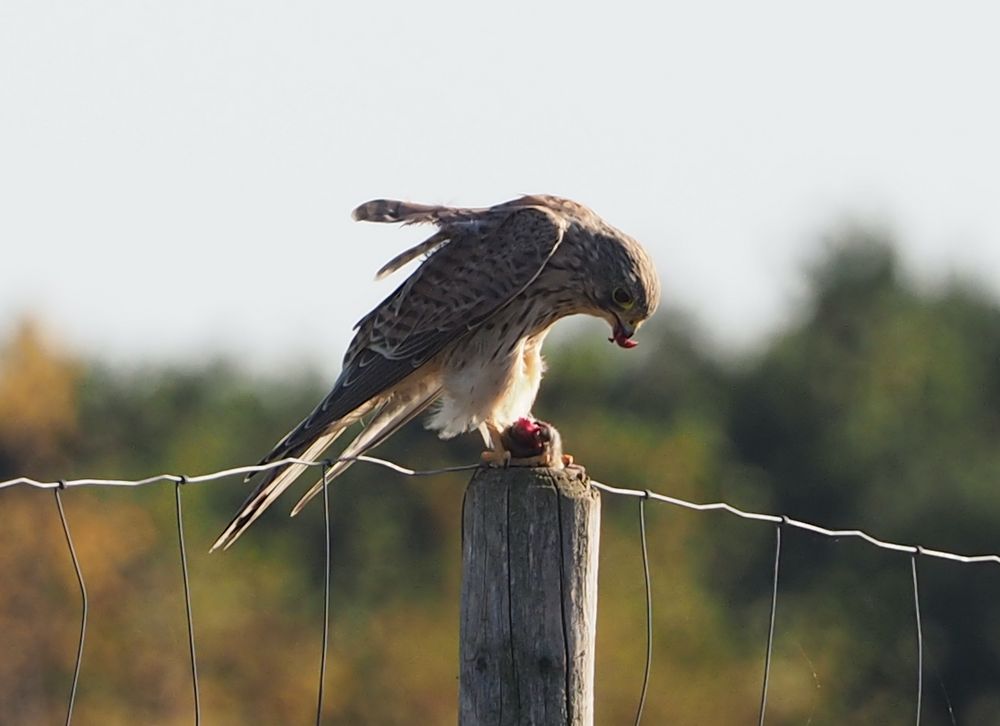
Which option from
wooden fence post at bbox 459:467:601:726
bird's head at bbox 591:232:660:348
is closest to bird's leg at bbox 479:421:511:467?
wooden fence post at bbox 459:467:601:726

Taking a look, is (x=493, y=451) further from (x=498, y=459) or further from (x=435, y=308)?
(x=435, y=308)

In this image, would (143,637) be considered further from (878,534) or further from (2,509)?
(878,534)

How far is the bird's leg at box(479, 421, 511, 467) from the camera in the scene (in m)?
4.81

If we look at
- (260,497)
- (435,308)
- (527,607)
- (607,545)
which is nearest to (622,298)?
(435,308)

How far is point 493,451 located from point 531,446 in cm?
60

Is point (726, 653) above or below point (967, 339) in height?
below

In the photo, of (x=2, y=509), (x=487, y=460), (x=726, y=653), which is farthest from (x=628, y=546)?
(x=487, y=460)

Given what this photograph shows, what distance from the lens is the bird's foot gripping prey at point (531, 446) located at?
16.2ft

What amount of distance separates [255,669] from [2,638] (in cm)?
383

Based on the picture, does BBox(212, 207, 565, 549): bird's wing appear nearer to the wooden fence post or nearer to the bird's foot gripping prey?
the bird's foot gripping prey

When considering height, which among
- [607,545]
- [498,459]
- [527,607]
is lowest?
[527,607]

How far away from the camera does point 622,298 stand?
23.8ft

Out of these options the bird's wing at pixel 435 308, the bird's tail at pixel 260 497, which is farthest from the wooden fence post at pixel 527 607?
the bird's wing at pixel 435 308

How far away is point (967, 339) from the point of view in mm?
39312
